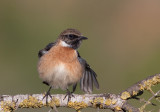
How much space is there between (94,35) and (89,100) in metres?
10.3

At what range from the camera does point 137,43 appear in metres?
16.9

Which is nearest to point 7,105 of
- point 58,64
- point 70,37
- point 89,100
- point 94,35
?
point 89,100

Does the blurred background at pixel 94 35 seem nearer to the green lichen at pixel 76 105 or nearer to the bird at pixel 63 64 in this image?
the bird at pixel 63 64

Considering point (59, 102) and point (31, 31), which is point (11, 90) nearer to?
point (31, 31)

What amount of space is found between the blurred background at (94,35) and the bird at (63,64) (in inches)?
192

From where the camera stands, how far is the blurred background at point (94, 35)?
14.7 m

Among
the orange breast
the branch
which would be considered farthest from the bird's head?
the branch

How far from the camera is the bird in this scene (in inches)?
321

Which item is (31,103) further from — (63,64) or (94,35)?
(94,35)

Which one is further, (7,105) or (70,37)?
(70,37)

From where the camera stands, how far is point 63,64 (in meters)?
8.20

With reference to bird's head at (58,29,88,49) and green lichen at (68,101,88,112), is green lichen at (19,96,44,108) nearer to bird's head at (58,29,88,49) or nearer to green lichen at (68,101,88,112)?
green lichen at (68,101,88,112)

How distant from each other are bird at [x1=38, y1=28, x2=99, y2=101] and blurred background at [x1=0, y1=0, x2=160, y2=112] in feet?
16.0

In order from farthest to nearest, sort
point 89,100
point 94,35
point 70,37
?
point 94,35 < point 70,37 < point 89,100
